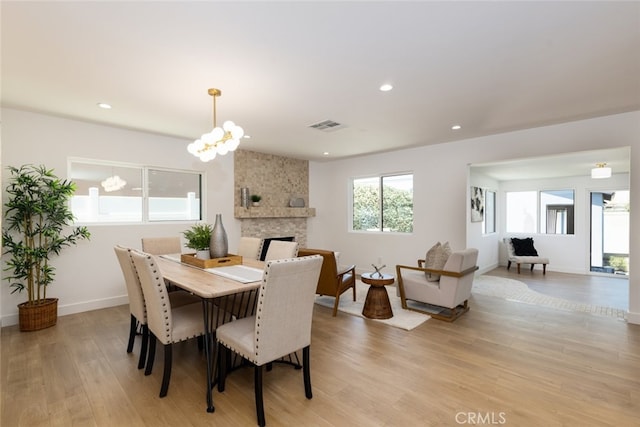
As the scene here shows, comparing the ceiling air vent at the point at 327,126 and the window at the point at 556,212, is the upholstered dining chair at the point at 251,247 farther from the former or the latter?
the window at the point at 556,212

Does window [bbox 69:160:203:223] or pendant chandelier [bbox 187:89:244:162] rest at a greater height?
pendant chandelier [bbox 187:89:244:162]

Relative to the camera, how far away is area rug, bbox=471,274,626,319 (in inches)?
158

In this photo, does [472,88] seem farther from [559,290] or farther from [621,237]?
[621,237]

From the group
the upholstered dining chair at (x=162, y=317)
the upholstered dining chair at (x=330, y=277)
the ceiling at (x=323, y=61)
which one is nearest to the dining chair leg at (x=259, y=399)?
the upholstered dining chair at (x=162, y=317)

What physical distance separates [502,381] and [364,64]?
8.96ft

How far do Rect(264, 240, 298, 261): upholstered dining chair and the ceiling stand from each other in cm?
155

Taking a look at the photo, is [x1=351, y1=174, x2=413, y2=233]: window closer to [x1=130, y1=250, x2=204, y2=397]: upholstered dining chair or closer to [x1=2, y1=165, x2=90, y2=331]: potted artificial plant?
[x1=130, y1=250, x2=204, y2=397]: upholstered dining chair

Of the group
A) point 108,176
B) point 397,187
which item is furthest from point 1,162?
point 397,187

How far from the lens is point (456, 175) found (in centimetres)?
510

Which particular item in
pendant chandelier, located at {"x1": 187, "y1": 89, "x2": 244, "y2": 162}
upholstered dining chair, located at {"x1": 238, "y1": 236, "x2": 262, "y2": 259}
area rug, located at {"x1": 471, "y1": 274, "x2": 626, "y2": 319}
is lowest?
area rug, located at {"x1": 471, "y1": 274, "x2": 626, "y2": 319}

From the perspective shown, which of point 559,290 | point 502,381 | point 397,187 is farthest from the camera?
point 397,187

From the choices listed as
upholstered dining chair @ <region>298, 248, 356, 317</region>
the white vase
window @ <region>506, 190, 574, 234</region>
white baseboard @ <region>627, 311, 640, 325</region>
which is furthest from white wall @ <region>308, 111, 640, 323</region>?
the white vase

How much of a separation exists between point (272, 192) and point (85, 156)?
305 cm

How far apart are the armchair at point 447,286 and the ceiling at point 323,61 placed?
181 centimetres
